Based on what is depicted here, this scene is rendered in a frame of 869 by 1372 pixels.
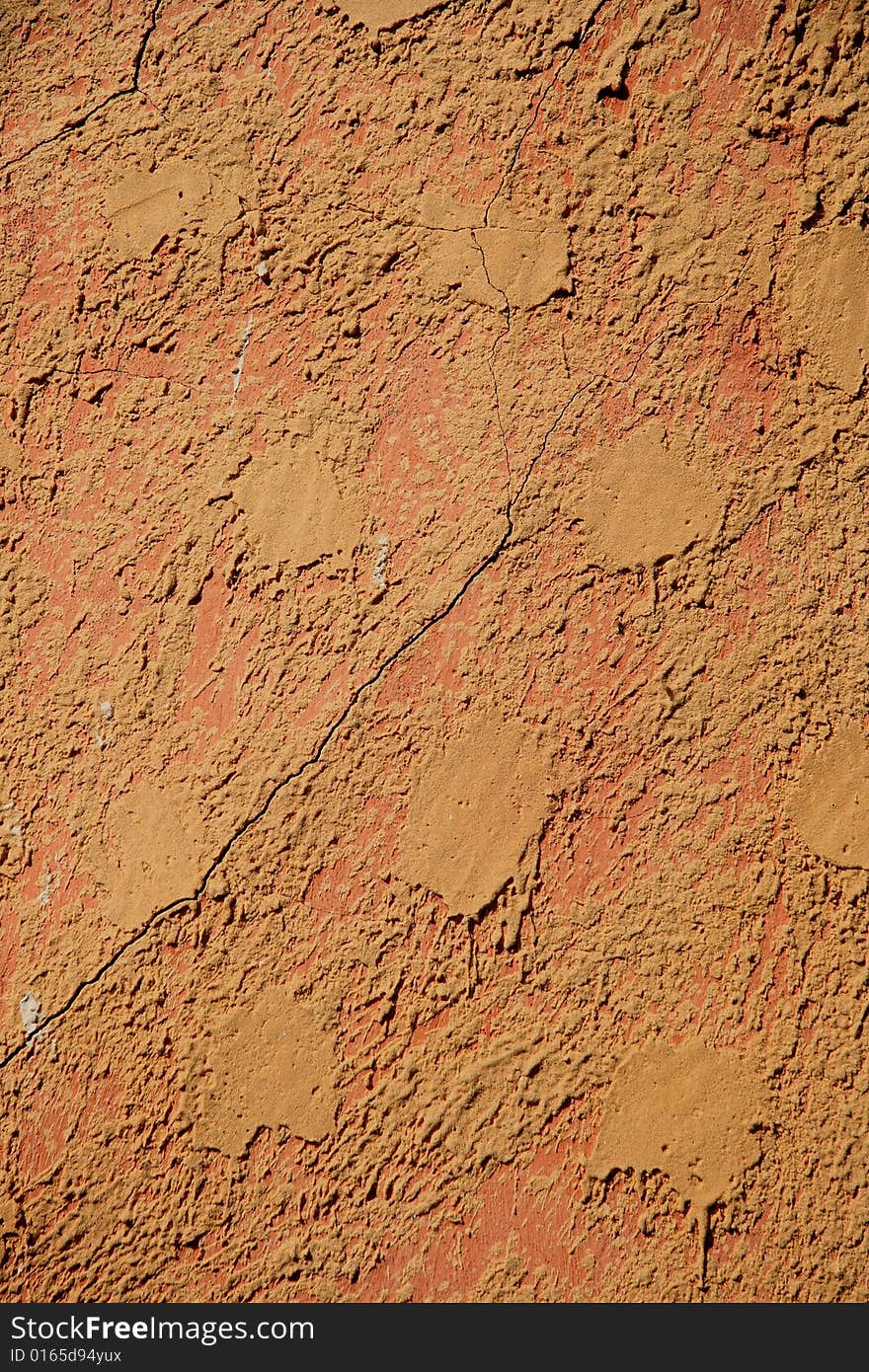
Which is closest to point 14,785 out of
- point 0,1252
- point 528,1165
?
point 0,1252

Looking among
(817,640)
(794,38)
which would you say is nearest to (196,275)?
(794,38)

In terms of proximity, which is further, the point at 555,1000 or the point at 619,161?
the point at 619,161

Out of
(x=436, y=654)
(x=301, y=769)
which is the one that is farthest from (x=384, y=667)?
(x=301, y=769)

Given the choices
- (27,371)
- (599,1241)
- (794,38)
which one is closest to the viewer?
(599,1241)

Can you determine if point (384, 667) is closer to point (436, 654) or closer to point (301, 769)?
point (436, 654)

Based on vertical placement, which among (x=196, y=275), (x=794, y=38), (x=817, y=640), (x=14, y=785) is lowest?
(x=817, y=640)

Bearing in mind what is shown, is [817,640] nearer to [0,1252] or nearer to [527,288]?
[527,288]

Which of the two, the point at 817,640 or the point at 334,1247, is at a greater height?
the point at 817,640

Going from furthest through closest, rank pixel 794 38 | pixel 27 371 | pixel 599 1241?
pixel 27 371 → pixel 794 38 → pixel 599 1241
